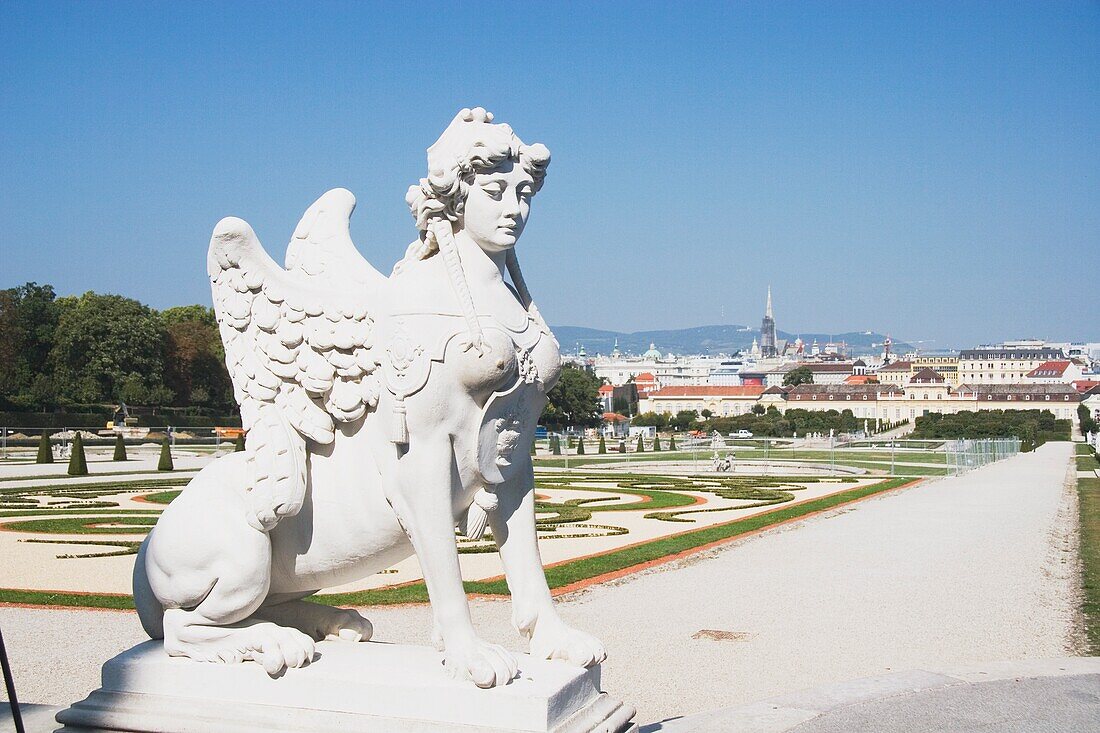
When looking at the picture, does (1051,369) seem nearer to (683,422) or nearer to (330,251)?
(683,422)

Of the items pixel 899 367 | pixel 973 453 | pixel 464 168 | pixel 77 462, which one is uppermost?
pixel 899 367

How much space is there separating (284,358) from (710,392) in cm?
14781

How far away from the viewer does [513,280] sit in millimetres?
4520

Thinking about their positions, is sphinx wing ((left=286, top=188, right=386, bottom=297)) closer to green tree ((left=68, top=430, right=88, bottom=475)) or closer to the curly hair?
Result: the curly hair

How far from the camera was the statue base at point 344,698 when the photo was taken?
3980mm

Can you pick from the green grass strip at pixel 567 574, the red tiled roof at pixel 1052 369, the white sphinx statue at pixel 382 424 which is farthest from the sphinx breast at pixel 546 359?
the red tiled roof at pixel 1052 369

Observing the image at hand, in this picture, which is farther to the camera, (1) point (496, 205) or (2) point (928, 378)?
(2) point (928, 378)

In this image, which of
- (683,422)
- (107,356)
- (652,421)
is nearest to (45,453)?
(107,356)

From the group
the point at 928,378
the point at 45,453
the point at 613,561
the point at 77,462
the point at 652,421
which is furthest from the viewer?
the point at 928,378

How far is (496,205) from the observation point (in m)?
4.26

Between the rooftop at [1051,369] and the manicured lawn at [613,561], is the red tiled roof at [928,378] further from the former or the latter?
the manicured lawn at [613,561]

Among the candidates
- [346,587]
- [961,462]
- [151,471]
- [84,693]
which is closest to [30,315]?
[151,471]

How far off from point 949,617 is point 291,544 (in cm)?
687

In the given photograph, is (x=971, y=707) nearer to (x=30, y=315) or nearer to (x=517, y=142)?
(x=517, y=142)
